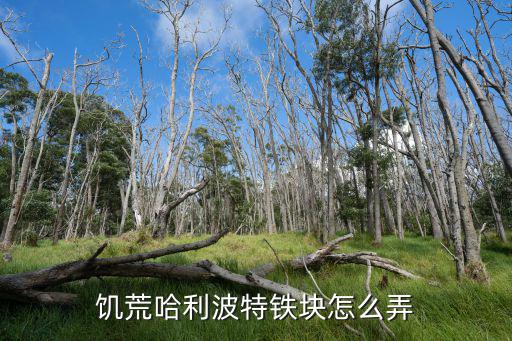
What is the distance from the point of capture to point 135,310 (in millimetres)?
2662

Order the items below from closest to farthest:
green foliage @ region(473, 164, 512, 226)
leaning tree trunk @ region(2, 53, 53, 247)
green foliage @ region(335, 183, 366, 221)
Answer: leaning tree trunk @ region(2, 53, 53, 247) < green foliage @ region(335, 183, 366, 221) < green foliage @ region(473, 164, 512, 226)

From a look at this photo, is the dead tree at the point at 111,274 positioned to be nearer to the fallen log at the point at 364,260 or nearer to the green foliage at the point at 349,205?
the fallen log at the point at 364,260

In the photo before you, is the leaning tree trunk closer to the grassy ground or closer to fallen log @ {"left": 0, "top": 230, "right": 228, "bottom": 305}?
fallen log @ {"left": 0, "top": 230, "right": 228, "bottom": 305}

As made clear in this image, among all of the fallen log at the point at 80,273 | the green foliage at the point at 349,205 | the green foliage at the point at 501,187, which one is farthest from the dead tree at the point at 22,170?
the green foliage at the point at 501,187

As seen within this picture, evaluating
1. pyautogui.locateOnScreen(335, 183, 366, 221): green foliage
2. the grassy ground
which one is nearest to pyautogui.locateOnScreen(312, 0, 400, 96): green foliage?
pyautogui.locateOnScreen(335, 183, 366, 221): green foliage

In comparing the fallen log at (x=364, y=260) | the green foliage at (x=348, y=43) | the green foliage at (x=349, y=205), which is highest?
the green foliage at (x=348, y=43)

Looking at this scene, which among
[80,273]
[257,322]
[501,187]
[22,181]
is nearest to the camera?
[257,322]

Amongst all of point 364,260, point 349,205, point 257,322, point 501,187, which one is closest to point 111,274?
point 257,322

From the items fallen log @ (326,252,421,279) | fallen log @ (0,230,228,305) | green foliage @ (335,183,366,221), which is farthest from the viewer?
green foliage @ (335,183,366,221)

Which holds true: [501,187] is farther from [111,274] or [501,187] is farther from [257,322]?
[111,274]

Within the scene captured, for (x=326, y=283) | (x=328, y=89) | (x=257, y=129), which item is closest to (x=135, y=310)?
(x=326, y=283)

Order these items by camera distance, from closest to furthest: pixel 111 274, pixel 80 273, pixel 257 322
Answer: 1. pixel 257 322
2. pixel 80 273
3. pixel 111 274

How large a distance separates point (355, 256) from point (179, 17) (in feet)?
44.1

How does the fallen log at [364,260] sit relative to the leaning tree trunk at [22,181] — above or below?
below
